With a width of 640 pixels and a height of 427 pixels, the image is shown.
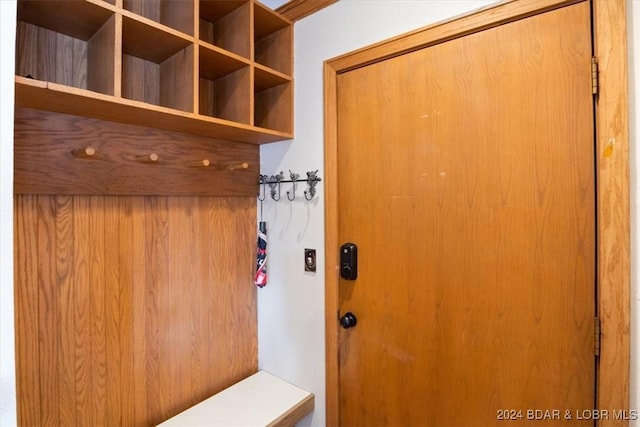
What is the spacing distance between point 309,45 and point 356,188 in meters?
0.72

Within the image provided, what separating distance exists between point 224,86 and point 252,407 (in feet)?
4.84

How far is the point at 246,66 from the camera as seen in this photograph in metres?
1.41

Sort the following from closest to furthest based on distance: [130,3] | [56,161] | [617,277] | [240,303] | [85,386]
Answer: [617,277] < [56,161] < [85,386] < [130,3] < [240,303]

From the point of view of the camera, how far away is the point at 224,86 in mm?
1536

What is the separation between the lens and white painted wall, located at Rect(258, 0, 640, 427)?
1323 mm

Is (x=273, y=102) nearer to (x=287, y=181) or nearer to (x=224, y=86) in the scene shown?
(x=224, y=86)

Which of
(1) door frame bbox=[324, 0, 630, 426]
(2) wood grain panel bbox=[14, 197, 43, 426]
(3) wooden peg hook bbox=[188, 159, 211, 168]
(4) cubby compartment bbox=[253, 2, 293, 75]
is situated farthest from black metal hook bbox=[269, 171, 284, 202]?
(1) door frame bbox=[324, 0, 630, 426]

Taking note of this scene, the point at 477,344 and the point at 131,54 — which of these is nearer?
the point at 477,344

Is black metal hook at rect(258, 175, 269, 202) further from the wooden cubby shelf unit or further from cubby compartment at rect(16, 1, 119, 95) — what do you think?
cubby compartment at rect(16, 1, 119, 95)

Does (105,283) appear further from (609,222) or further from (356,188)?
(609,222)

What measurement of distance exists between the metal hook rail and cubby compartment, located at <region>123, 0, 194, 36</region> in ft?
2.34

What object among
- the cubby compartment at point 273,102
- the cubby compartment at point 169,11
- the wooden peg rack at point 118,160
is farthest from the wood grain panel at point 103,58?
the cubby compartment at point 273,102

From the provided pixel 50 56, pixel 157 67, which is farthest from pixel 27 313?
pixel 157 67

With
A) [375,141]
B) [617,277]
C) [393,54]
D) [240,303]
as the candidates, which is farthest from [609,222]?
[240,303]
